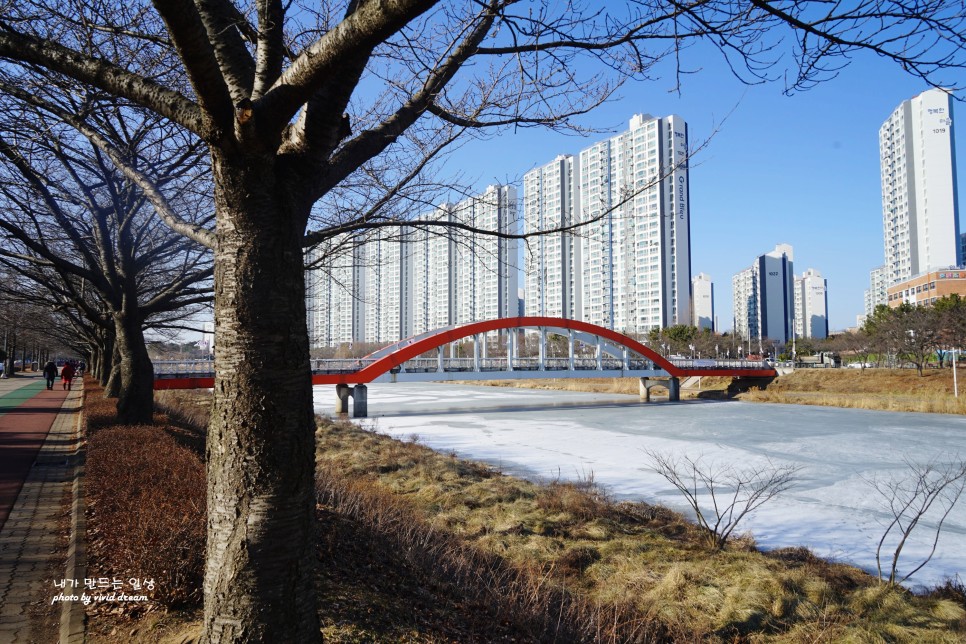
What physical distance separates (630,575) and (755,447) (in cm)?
1214

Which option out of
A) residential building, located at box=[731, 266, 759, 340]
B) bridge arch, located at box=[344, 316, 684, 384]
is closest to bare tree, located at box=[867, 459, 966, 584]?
bridge arch, located at box=[344, 316, 684, 384]

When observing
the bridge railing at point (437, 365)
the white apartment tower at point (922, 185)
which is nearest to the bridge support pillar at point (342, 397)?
the bridge railing at point (437, 365)

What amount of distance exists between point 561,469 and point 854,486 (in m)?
5.85

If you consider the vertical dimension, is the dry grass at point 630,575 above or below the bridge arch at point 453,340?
below

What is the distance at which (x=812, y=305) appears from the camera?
388 ft

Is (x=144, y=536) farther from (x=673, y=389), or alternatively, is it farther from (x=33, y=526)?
(x=673, y=389)

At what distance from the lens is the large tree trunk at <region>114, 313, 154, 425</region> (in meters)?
10.6

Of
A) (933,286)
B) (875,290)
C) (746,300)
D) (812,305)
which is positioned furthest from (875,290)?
(933,286)

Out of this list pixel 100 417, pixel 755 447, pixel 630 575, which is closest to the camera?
pixel 630 575

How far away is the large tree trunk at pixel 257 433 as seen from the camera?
90.4 inches

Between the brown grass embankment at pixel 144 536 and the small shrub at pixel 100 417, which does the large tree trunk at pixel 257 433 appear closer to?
the brown grass embankment at pixel 144 536

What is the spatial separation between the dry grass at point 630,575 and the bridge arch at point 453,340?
20.7m

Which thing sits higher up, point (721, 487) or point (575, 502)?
point (575, 502)

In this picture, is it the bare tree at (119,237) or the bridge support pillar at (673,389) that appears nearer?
the bare tree at (119,237)
